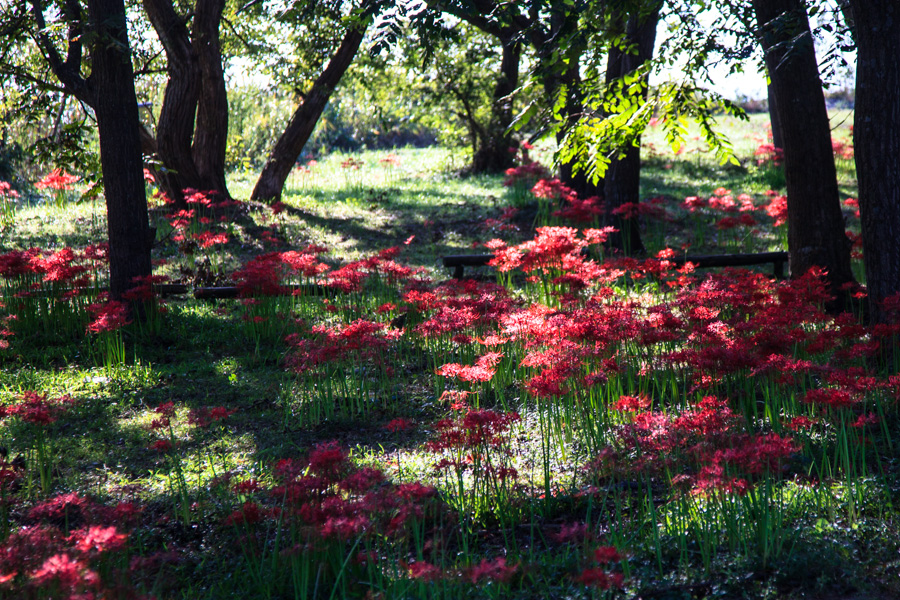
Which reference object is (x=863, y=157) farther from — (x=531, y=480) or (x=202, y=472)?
(x=202, y=472)

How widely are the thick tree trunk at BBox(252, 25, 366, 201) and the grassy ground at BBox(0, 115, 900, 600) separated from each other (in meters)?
5.28

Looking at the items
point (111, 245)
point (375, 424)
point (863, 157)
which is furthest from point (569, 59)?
point (111, 245)

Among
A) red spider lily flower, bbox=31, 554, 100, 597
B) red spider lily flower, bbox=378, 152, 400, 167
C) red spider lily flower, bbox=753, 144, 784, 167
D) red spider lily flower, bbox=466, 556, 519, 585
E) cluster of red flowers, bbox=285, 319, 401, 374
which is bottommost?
red spider lily flower, bbox=466, 556, 519, 585

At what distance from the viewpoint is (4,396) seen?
5840 millimetres

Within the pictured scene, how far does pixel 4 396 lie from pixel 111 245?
204 cm

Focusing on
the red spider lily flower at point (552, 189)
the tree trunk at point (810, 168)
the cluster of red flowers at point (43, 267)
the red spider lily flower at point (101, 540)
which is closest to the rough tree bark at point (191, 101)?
the cluster of red flowers at point (43, 267)

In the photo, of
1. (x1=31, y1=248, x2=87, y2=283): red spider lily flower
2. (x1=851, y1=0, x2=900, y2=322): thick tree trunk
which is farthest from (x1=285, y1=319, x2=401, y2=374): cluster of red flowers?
(x1=851, y1=0, x2=900, y2=322): thick tree trunk

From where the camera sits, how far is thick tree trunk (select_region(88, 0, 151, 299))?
7004 millimetres

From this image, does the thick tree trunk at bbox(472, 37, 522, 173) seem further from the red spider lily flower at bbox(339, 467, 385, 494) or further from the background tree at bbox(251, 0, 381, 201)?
the red spider lily flower at bbox(339, 467, 385, 494)

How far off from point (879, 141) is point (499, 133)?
13073 mm

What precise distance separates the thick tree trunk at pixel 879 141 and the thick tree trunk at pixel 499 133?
11714 mm

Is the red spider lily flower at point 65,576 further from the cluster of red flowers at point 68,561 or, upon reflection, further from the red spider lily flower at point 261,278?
the red spider lily flower at point 261,278

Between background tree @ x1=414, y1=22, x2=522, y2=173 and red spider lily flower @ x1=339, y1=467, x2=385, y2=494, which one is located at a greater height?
background tree @ x1=414, y1=22, x2=522, y2=173

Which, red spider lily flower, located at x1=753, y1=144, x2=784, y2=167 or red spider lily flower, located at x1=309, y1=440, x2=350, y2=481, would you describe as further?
red spider lily flower, located at x1=753, y1=144, x2=784, y2=167
